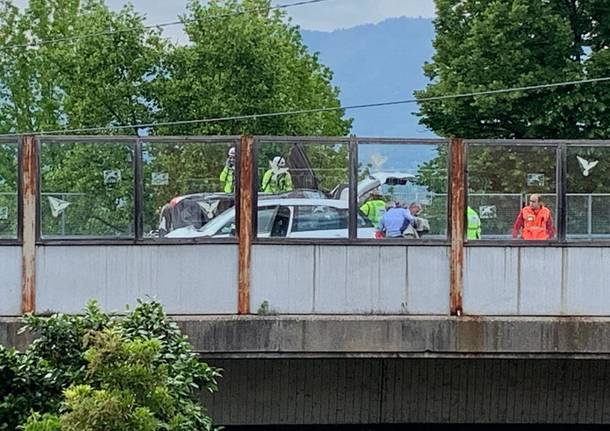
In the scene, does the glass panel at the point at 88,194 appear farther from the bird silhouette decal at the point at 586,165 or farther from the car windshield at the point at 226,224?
the bird silhouette decal at the point at 586,165

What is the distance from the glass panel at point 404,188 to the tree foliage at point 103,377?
426cm

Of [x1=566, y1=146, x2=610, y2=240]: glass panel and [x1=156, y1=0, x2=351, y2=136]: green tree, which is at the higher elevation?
[x1=156, y1=0, x2=351, y2=136]: green tree

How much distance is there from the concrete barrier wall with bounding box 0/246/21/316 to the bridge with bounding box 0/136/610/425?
0.02 meters

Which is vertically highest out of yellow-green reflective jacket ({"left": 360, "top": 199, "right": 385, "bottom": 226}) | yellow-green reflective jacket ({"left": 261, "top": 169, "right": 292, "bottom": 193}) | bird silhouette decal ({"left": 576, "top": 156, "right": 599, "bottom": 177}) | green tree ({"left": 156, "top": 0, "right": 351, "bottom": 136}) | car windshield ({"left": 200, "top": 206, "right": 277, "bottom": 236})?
green tree ({"left": 156, "top": 0, "right": 351, "bottom": 136})

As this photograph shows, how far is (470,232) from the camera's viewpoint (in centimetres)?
1176

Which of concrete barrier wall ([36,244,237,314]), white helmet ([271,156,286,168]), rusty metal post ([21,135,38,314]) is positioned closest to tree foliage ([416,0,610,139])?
white helmet ([271,156,286,168])

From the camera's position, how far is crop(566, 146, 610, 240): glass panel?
11.7 metres

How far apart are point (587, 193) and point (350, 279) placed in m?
2.77

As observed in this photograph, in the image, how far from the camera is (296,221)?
11.7m

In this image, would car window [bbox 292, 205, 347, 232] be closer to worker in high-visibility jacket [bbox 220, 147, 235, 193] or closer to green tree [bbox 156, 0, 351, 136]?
worker in high-visibility jacket [bbox 220, 147, 235, 193]

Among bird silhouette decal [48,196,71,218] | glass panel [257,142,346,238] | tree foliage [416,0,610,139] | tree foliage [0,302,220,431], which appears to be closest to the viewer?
tree foliage [0,302,220,431]

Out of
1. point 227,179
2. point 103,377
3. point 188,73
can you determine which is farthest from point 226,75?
point 103,377

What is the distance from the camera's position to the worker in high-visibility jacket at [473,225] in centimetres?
1175

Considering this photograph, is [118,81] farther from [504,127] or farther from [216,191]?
[216,191]
